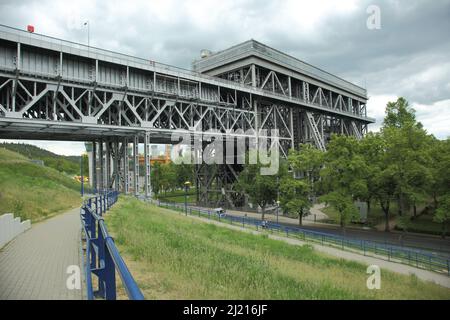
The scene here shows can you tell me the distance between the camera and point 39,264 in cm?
877

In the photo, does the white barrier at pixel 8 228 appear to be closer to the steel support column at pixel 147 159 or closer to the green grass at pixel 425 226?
the steel support column at pixel 147 159

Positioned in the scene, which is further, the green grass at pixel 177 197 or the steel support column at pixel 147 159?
the green grass at pixel 177 197

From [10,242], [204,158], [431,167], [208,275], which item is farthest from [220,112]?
[208,275]

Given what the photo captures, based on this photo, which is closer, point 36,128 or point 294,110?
point 36,128

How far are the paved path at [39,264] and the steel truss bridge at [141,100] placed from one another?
1568 cm

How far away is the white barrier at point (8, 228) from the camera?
11760 millimetres

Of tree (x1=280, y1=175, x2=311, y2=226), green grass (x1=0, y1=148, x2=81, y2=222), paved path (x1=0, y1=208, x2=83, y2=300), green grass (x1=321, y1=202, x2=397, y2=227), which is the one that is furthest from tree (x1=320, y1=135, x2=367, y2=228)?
green grass (x1=0, y1=148, x2=81, y2=222)

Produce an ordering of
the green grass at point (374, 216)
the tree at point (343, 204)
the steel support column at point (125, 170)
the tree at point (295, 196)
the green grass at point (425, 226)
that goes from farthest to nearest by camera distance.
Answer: the green grass at point (374, 216) → the steel support column at point (125, 170) → the tree at point (295, 196) → the green grass at point (425, 226) → the tree at point (343, 204)

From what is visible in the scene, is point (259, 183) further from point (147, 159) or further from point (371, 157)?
point (147, 159)

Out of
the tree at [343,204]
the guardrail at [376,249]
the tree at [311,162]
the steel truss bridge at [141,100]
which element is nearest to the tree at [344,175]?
the tree at [343,204]

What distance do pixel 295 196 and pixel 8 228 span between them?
2667 centimetres

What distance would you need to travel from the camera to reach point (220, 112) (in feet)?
138
